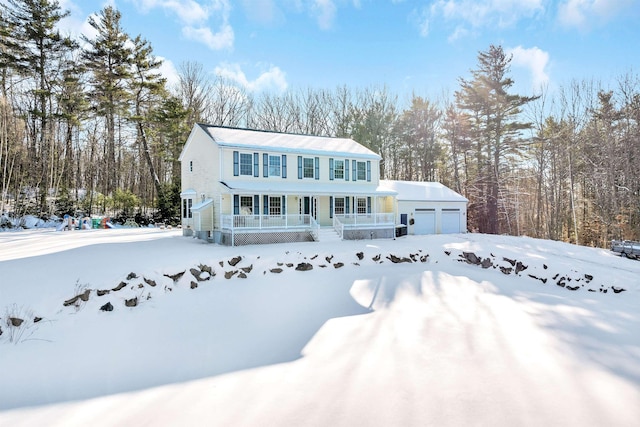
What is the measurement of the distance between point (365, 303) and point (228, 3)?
16.4m

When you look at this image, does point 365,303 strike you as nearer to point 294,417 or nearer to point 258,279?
point 258,279

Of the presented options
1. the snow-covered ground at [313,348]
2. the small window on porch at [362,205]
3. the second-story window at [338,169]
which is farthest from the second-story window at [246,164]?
the snow-covered ground at [313,348]

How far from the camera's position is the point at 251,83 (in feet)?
122

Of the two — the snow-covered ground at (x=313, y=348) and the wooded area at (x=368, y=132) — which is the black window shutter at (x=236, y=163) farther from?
the wooded area at (x=368, y=132)

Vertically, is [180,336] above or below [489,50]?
below

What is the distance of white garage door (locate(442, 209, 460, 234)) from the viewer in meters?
23.9

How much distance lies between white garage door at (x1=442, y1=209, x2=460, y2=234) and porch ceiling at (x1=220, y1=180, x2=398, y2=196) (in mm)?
6124

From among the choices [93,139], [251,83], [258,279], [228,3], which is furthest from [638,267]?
[93,139]

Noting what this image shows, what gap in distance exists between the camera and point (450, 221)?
24.1 meters

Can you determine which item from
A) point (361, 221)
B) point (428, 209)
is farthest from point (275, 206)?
point (428, 209)

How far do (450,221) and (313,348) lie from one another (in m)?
21.7

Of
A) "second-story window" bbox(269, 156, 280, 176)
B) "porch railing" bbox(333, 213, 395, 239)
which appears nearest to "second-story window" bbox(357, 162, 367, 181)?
"porch railing" bbox(333, 213, 395, 239)

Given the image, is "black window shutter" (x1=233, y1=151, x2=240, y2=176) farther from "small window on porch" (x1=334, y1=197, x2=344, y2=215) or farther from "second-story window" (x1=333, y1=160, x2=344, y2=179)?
"small window on porch" (x1=334, y1=197, x2=344, y2=215)

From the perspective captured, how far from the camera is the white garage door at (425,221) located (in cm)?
2295
